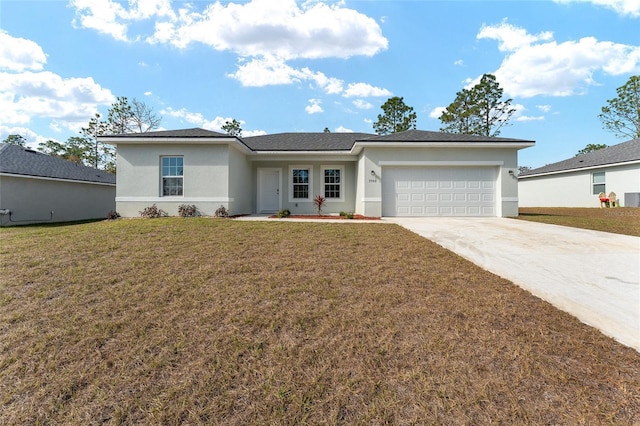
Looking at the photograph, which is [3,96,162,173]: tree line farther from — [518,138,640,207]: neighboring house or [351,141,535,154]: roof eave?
[518,138,640,207]: neighboring house

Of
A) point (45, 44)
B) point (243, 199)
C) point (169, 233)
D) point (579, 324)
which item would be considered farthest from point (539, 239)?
point (45, 44)

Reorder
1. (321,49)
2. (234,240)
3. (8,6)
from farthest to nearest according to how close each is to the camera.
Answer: (321,49) → (8,6) → (234,240)

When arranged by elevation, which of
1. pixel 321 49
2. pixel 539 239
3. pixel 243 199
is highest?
pixel 321 49

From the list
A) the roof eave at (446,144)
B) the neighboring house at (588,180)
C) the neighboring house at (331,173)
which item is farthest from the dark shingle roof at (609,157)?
the neighboring house at (331,173)

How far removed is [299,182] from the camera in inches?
555

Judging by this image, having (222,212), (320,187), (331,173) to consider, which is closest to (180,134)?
(222,212)

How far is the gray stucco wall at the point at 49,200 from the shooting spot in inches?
483

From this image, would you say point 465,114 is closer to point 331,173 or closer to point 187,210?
point 331,173

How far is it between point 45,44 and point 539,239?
68.9ft

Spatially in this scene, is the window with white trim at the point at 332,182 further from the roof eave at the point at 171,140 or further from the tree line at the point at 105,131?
the tree line at the point at 105,131

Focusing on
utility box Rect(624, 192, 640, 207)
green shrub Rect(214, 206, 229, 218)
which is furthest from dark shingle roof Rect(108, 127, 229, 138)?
utility box Rect(624, 192, 640, 207)

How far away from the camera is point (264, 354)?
2436mm

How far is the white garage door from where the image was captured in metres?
12.0

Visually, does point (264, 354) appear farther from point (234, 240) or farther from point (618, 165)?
point (618, 165)
